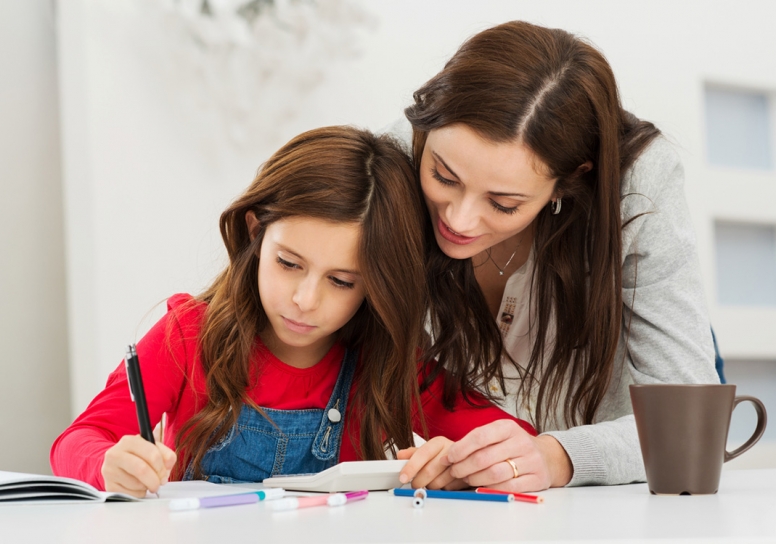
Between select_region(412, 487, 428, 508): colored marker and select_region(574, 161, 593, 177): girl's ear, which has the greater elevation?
select_region(574, 161, 593, 177): girl's ear

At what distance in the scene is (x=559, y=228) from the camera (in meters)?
1.27

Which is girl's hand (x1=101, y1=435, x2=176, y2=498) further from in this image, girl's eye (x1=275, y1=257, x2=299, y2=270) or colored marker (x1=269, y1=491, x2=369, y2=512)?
girl's eye (x1=275, y1=257, x2=299, y2=270)

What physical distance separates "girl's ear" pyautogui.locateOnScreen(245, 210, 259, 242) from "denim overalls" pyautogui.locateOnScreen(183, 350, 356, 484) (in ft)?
0.89

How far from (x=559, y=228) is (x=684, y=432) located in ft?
1.86

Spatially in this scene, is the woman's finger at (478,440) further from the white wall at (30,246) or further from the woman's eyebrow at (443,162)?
the white wall at (30,246)

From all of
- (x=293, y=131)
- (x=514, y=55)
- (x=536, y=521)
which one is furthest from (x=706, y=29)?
(x=536, y=521)

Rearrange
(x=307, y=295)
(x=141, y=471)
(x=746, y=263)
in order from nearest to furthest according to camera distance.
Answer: (x=141, y=471) → (x=307, y=295) → (x=746, y=263)

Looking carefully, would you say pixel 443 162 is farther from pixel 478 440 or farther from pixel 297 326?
pixel 478 440

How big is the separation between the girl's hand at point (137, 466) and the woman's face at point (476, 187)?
0.53m

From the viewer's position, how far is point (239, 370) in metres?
1.24

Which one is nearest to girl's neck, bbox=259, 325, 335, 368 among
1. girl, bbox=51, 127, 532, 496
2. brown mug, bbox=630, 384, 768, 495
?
girl, bbox=51, 127, 532, 496

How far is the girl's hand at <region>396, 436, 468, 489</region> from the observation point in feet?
2.79

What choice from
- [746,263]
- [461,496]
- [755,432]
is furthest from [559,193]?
[746,263]

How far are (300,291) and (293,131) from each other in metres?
1.07
